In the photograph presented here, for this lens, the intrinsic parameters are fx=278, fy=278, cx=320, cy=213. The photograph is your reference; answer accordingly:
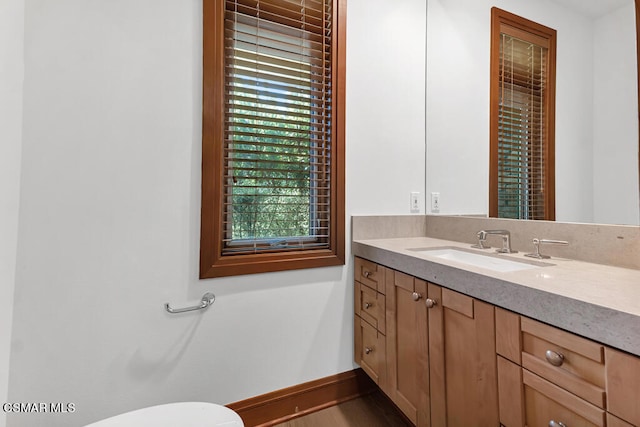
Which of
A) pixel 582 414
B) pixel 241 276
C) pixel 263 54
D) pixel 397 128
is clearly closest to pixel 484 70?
pixel 397 128

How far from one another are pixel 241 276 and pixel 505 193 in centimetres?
143

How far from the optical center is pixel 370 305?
148 centimetres

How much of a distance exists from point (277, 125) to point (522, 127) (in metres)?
1.23

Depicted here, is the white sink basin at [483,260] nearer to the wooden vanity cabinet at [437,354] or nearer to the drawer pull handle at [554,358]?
the wooden vanity cabinet at [437,354]

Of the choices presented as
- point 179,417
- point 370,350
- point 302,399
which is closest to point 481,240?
point 370,350

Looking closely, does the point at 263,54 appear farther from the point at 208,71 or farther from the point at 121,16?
the point at 121,16

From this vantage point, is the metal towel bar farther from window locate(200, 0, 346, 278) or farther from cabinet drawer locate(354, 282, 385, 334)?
cabinet drawer locate(354, 282, 385, 334)

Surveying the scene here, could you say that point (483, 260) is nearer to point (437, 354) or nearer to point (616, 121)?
point (437, 354)

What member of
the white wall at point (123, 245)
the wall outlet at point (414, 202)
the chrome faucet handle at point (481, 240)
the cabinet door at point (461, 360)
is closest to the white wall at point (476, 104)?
the wall outlet at point (414, 202)

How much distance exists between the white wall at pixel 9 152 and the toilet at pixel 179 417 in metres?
0.50

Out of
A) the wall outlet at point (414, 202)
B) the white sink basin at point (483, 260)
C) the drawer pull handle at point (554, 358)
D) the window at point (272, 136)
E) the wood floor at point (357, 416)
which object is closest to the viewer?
the drawer pull handle at point (554, 358)

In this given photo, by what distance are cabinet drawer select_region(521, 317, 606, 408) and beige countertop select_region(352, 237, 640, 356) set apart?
2 centimetres

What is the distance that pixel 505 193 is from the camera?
147cm

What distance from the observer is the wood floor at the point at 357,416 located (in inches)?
55.3
